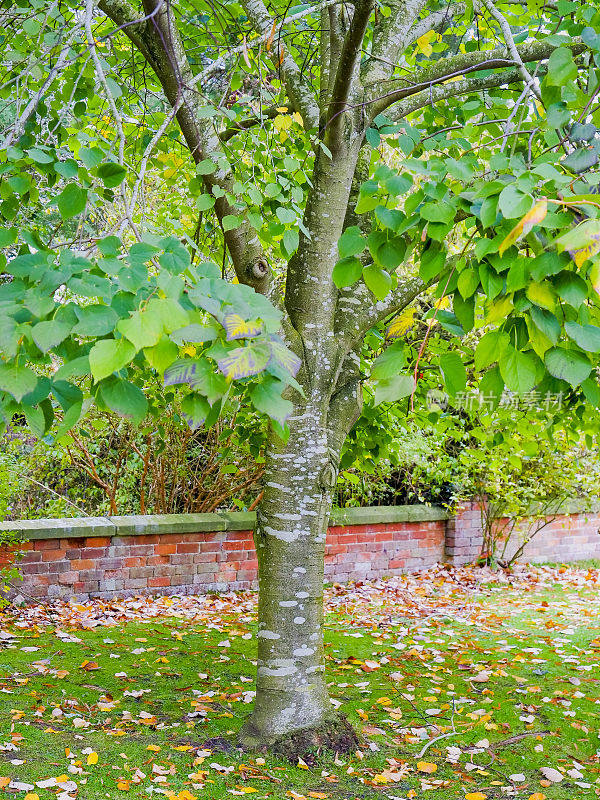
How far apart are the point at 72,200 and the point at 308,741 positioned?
2.66m

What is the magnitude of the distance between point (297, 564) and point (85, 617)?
291 centimetres

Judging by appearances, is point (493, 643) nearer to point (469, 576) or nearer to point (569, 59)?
point (469, 576)

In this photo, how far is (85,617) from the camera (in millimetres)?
5629

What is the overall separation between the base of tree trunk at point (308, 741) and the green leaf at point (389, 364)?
2.32m

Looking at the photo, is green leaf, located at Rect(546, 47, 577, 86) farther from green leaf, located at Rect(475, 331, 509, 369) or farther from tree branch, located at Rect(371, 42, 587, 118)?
tree branch, located at Rect(371, 42, 587, 118)

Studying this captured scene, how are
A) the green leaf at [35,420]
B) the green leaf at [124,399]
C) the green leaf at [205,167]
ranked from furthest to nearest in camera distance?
the green leaf at [205,167] → the green leaf at [35,420] → the green leaf at [124,399]

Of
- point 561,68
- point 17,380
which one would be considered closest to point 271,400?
point 17,380

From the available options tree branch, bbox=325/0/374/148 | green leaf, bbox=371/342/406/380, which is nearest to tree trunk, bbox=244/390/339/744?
tree branch, bbox=325/0/374/148

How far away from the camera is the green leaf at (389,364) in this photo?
5.63 ft

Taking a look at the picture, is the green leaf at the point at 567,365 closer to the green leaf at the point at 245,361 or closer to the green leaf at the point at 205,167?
the green leaf at the point at 245,361

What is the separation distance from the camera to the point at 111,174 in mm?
2068

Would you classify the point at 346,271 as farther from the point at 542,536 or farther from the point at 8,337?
the point at 542,536

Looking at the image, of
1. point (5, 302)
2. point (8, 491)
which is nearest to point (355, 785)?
point (5, 302)

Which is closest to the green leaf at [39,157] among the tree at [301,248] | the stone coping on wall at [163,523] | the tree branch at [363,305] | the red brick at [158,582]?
the tree at [301,248]
